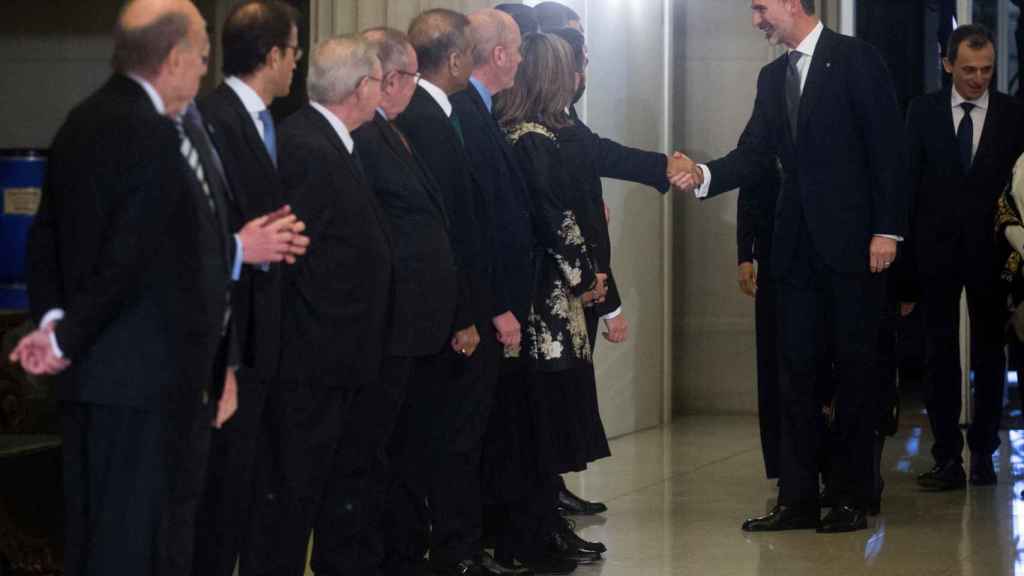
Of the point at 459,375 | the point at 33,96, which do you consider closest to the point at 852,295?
the point at 459,375

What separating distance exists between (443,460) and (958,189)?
118 inches

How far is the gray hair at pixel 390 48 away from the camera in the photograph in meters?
4.40

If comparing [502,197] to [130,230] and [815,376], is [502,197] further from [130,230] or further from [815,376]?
[130,230]

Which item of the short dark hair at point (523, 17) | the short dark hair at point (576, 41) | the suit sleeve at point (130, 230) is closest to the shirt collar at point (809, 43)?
the short dark hair at point (576, 41)

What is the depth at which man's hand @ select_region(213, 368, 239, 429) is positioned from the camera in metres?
3.59

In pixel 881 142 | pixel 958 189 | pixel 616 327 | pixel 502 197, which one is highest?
pixel 881 142

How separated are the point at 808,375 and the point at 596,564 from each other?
44.7 inches

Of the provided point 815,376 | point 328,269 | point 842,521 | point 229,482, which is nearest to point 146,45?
point 328,269

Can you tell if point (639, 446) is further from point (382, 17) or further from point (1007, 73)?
point (1007, 73)

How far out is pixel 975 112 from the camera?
6.94 meters

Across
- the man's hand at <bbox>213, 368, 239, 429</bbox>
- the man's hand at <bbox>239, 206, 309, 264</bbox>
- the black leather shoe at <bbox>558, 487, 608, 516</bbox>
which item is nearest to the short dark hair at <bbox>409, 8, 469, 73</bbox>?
the man's hand at <bbox>239, 206, 309, 264</bbox>

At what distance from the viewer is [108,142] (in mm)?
3240

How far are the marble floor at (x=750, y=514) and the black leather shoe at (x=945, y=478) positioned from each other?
56 millimetres

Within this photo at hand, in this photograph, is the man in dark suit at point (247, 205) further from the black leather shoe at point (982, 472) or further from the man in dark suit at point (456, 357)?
the black leather shoe at point (982, 472)
